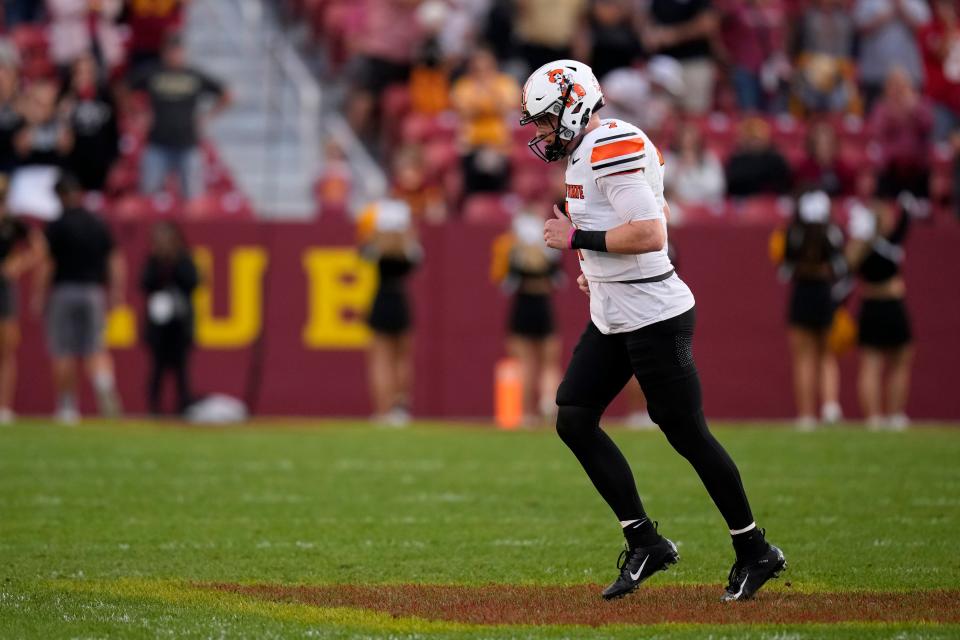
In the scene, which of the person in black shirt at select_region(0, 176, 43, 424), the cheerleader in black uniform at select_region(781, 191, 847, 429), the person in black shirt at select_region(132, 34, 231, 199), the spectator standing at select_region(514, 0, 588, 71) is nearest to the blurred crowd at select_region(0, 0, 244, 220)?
the person in black shirt at select_region(132, 34, 231, 199)

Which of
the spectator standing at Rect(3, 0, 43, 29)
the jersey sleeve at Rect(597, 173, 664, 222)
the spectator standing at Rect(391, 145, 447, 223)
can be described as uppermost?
the spectator standing at Rect(3, 0, 43, 29)

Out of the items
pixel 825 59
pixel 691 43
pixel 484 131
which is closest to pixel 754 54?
pixel 825 59

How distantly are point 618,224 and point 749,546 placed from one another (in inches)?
54.4

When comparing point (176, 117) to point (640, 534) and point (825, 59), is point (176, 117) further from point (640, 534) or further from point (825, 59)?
point (640, 534)

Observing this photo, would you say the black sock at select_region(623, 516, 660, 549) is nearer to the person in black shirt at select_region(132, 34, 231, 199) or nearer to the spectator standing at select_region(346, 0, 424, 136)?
the person in black shirt at select_region(132, 34, 231, 199)

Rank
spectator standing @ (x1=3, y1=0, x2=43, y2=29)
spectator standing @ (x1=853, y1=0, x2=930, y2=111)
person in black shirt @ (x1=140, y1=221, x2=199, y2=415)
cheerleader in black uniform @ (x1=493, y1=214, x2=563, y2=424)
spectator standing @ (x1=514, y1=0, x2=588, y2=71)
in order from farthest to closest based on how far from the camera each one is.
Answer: spectator standing @ (x1=3, y1=0, x2=43, y2=29) < spectator standing @ (x1=853, y1=0, x2=930, y2=111) < spectator standing @ (x1=514, y1=0, x2=588, y2=71) < person in black shirt @ (x1=140, y1=221, x2=199, y2=415) < cheerleader in black uniform @ (x1=493, y1=214, x2=563, y2=424)

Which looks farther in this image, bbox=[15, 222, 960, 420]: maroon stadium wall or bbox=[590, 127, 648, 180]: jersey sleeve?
bbox=[15, 222, 960, 420]: maroon stadium wall

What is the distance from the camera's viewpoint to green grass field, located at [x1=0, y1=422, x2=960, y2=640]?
6234 mm

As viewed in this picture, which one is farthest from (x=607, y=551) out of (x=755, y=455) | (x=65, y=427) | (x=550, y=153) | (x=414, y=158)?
(x=414, y=158)

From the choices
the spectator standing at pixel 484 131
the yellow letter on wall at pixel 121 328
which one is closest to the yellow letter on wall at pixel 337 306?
the spectator standing at pixel 484 131

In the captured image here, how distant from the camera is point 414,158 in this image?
17172 mm

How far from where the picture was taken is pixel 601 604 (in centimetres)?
655

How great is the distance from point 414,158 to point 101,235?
11.1 ft

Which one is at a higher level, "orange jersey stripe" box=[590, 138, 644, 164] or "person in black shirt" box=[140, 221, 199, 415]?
"orange jersey stripe" box=[590, 138, 644, 164]
